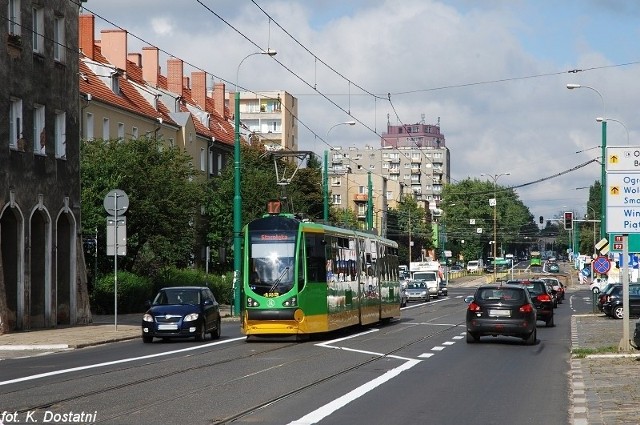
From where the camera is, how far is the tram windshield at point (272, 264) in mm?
29766

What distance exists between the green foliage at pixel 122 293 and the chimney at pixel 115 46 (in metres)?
27.9

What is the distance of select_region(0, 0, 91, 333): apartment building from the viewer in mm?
36375

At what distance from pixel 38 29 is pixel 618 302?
78.5 feet

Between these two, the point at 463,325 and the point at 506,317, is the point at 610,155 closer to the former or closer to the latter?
the point at 506,317

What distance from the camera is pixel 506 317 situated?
28938 millimetres

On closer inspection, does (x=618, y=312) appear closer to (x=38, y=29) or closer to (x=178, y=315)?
(x=178, y=315)

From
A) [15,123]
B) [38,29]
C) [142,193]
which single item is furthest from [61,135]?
[142,193]

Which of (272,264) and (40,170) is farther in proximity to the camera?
(40,170)

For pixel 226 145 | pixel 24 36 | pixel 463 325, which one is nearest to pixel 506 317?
pixel 463 325

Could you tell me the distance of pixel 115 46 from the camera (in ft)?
248

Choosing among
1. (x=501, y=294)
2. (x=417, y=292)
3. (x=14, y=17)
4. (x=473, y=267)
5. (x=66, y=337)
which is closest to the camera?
(x=501, y=294)

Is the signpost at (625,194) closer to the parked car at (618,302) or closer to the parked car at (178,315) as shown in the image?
the parked car at (178,315)

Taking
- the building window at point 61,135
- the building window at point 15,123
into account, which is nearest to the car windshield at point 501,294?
the building window at point 15,123

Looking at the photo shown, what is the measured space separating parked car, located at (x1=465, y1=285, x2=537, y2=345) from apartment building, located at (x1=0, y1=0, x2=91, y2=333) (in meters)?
13.6
